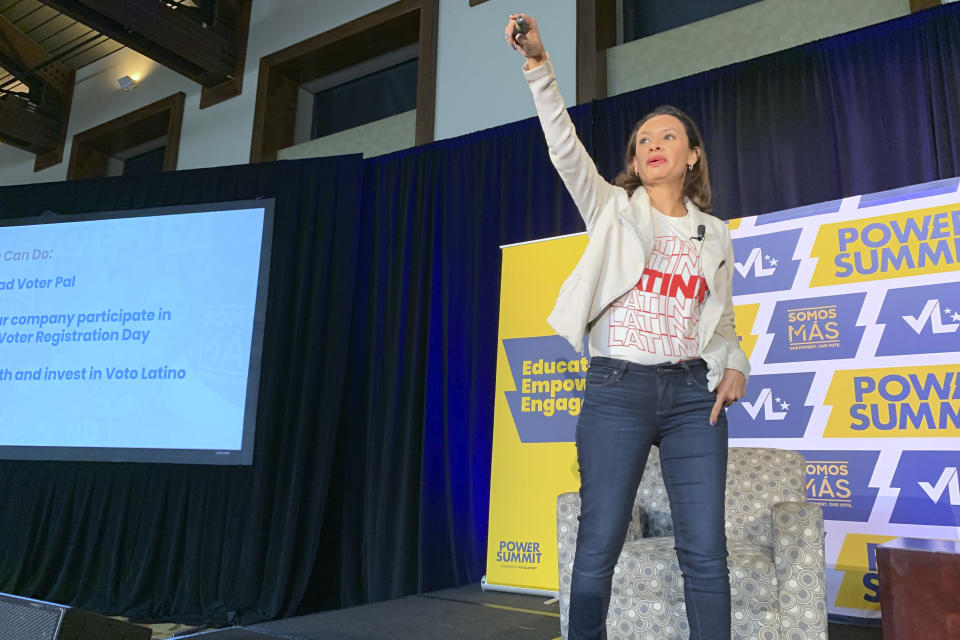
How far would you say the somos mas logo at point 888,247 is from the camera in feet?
8.69

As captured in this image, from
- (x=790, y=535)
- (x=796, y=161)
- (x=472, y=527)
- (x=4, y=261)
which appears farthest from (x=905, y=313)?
(x=4, y=261)

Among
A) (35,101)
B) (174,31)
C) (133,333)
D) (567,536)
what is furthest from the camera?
(35,101)

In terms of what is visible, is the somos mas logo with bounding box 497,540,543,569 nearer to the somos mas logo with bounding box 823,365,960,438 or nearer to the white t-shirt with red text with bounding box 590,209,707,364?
the somos mas logo with bounding box 823,365,960,438

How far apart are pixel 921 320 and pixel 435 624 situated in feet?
6.87

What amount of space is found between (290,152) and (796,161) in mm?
3685

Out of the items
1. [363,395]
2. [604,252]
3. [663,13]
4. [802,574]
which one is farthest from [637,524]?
[663,13]

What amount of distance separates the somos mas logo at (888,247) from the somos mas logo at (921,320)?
0.26 feet

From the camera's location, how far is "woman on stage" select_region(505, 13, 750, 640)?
125 centimetres

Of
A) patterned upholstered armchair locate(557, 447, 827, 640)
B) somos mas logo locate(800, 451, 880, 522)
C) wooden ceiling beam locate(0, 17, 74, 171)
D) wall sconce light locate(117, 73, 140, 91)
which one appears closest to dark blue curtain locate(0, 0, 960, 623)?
somos mas logo locate(800, 451, 880, 522)

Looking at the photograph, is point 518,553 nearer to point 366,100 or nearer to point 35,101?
point 366,100

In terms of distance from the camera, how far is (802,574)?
6.11 feet

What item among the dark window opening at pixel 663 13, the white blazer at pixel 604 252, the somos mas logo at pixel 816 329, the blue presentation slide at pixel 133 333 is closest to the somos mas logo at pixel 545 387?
the somos mas logo at pixel 816 329

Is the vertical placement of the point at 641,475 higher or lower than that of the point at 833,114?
lower

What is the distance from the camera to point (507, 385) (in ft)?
11.6
